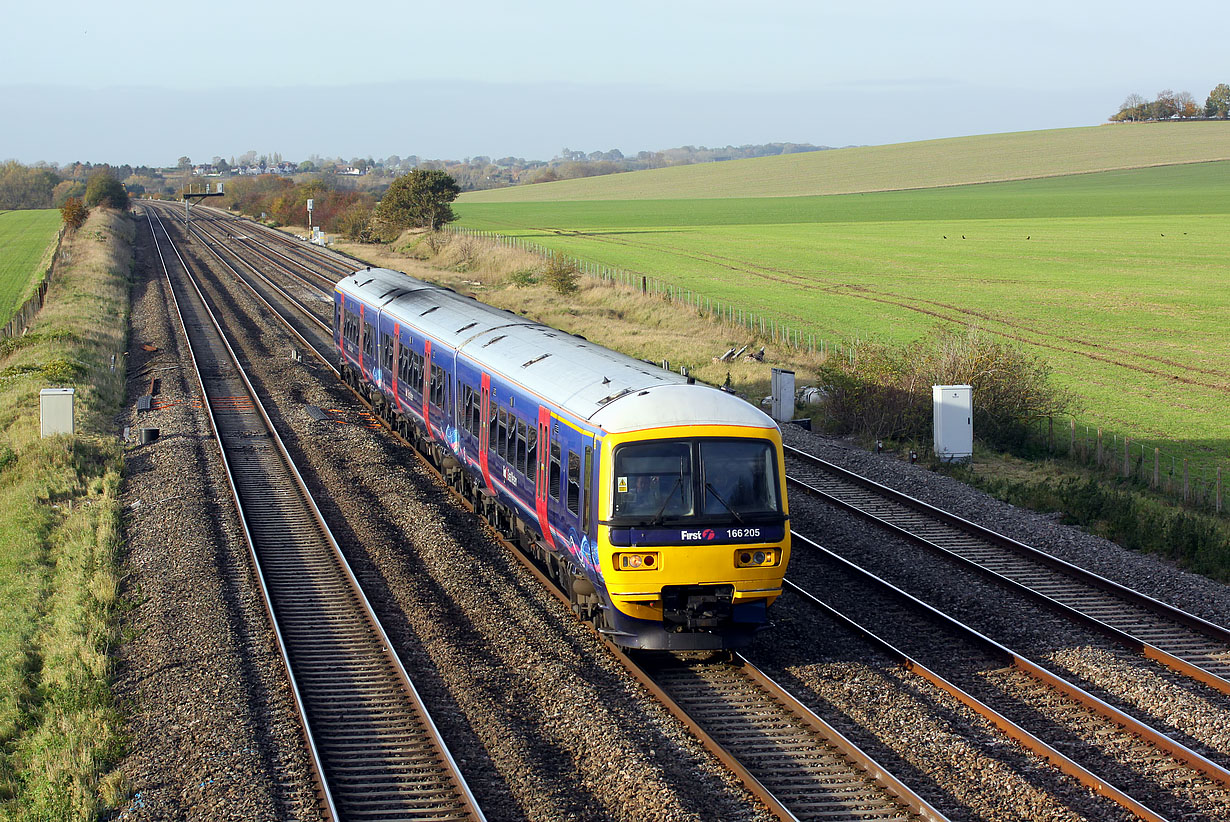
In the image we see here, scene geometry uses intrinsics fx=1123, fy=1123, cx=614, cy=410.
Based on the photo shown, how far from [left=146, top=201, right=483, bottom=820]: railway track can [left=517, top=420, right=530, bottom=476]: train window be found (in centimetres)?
256

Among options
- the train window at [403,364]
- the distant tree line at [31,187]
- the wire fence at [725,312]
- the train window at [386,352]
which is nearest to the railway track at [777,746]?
the train window at [403,364]

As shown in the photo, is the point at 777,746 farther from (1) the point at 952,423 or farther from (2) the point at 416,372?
(1) the point at 952,423

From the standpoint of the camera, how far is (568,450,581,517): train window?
1225cm

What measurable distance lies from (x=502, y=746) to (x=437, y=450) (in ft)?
34.1

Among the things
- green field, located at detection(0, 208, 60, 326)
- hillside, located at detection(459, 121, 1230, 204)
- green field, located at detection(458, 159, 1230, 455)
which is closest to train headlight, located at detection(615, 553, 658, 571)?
green field, located at detection(458, 159, 1230, 455)

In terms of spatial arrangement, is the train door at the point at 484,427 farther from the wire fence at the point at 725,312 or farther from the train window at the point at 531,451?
the wire fence at the point at 725,312

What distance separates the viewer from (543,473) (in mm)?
13555

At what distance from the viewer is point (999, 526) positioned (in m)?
17.7

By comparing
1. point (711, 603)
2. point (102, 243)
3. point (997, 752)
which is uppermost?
point (102, 243)

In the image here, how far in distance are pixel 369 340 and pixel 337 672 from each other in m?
15.0

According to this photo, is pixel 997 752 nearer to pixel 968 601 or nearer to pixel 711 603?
pixel 711 603

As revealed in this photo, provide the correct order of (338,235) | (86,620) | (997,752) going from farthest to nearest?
(338,235) < (86,620) < (997,752)

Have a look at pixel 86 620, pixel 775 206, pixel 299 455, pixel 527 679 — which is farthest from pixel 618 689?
pixel 775 206

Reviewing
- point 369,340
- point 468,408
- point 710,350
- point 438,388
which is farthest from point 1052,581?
point 710,350
